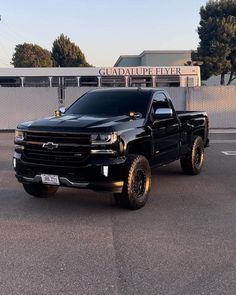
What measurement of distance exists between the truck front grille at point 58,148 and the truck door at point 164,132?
1550 mm

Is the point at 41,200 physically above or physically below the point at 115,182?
below

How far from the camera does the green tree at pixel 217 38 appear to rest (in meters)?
38.4

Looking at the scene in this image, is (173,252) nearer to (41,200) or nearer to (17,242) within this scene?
(17,242)

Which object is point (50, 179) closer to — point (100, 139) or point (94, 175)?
point (94, 175)

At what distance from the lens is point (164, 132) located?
25.7 ft

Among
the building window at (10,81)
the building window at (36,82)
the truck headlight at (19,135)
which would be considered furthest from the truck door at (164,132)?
the building window at (10,81)

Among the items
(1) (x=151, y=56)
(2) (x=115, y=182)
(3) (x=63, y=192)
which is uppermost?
(1) (x=151, y=56)

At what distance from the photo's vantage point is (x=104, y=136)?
625 centimetres

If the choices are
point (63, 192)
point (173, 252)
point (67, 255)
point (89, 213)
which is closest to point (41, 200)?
point (63, 192)

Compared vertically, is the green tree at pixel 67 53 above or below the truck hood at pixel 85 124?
above

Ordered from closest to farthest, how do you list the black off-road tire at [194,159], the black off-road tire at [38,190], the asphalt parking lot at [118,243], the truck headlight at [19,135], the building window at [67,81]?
the asphalt parking lot at [118,243], the truck headlight at [19,135], the black off-road tire at [38,190], the black off-road tire at [194,159], the building window at [67,81]

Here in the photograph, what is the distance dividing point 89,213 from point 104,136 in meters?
1.18

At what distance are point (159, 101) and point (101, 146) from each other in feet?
7.15

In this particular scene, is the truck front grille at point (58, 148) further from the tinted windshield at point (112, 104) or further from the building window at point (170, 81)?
the building window at point (170, 81)
